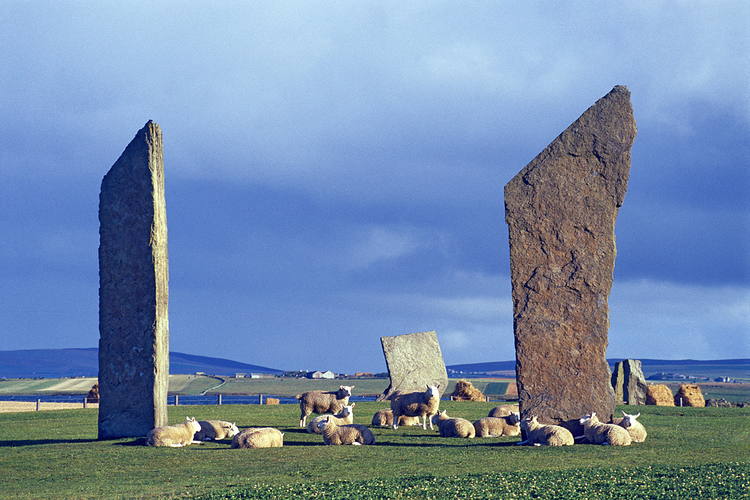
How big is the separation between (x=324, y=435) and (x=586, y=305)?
561 centimetres

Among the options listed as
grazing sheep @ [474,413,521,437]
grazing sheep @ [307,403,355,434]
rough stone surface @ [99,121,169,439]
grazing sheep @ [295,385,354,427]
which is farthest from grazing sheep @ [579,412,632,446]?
rough stone surface @ [99,121,169,439]

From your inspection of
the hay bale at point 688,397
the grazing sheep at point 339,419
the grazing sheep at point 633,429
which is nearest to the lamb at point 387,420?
the grazing sheep at point 339,419

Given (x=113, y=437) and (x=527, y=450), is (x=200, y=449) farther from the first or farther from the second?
(x=527, y=450)

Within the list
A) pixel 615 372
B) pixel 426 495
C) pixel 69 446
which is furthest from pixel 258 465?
pixel 615 372

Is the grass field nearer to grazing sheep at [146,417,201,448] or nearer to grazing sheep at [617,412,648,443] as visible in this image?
grazing sheep at [617,412,648,443]

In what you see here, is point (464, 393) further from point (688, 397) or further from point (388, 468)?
point (388, 468)

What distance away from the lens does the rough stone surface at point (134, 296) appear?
19.4m

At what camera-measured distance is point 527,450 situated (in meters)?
16.4

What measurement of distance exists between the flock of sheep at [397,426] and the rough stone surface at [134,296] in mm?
1336

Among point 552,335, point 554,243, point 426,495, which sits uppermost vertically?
point 554,243

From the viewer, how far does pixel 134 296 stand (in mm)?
19516

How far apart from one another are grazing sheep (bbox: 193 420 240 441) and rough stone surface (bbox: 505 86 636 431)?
5836 mm

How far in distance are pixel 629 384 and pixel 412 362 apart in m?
8.47

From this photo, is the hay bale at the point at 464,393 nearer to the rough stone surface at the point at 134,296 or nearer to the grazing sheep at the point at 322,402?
the grazing sheep at the point at 322,402
